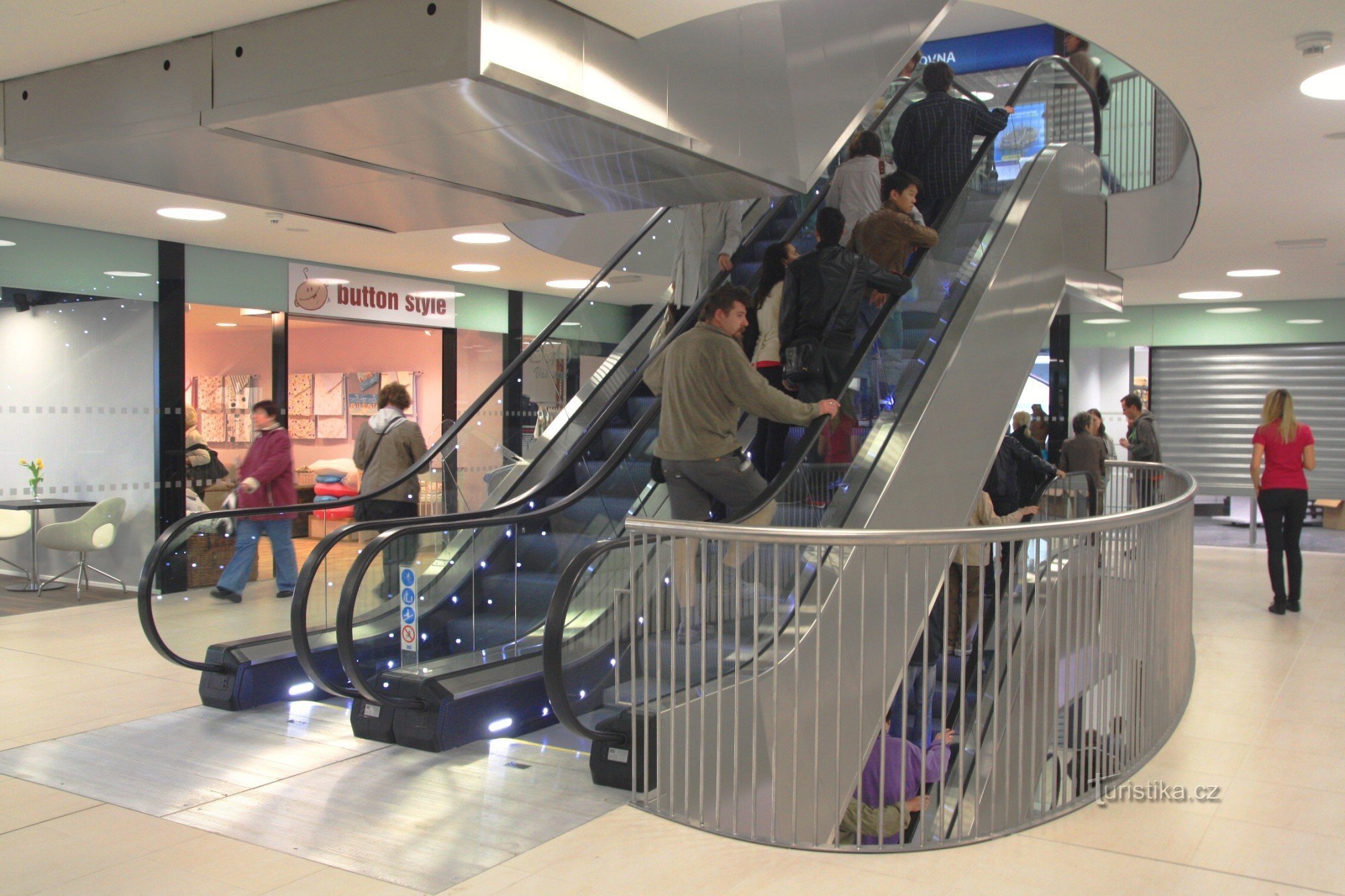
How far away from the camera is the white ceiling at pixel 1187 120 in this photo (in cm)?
430

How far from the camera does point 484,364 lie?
14617mm

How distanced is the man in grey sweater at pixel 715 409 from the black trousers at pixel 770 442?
2.62ft

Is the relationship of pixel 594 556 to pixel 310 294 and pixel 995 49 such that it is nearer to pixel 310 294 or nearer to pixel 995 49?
pixel 310 294

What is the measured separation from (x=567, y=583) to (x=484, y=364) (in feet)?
34.7

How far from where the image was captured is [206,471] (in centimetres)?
1073

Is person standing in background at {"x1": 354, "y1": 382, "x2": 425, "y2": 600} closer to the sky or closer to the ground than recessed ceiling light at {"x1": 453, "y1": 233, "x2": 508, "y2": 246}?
closer to the ground

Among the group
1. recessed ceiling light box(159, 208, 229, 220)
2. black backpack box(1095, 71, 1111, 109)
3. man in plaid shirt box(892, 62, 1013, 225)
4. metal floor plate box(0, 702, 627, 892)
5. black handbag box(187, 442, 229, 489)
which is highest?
black backpack box(1095, 71, 1111, 109)

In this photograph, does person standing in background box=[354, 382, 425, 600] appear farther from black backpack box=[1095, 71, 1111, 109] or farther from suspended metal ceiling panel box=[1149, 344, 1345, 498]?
suspended metal ceiling panel box=[1149, 344, 1345, 498]

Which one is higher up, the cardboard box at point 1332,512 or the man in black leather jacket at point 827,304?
the man in black leather jacket at point 827,304

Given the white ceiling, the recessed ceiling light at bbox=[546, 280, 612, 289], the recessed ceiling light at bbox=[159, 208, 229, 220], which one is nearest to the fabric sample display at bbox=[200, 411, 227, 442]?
the white ceiling

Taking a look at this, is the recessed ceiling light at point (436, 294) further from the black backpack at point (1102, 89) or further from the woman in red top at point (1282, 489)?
the woman in red top at point (1282, 489)

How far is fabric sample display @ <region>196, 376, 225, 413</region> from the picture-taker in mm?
11508

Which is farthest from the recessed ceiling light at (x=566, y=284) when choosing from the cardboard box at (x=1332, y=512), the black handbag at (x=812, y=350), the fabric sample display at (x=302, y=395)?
the cardboard box at (x=1332, y=512)

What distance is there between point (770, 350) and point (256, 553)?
148 inches
